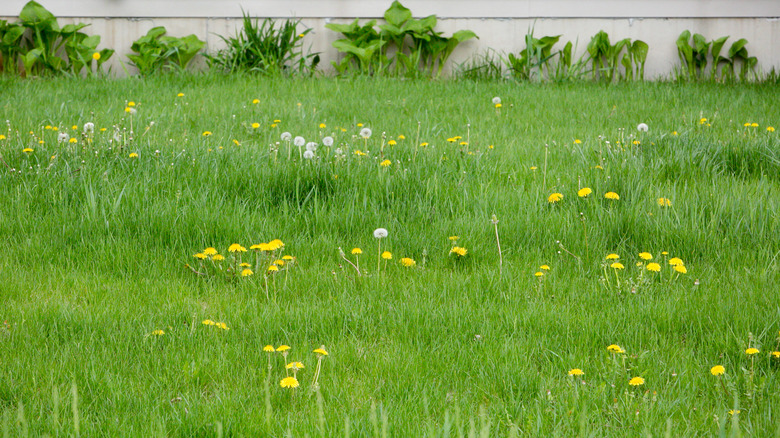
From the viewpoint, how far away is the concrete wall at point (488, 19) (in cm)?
873

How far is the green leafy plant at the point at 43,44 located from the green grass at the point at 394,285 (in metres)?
3.35

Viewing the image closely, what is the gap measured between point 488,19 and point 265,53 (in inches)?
119

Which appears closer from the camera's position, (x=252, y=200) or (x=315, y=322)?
(x=315, y=322)

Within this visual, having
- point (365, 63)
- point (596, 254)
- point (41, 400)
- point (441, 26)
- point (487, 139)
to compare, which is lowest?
point (41, 400)

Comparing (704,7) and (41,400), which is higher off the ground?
(704,7)

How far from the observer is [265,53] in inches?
330

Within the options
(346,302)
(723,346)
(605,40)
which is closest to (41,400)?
(346,302)

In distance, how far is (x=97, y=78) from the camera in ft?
26.2

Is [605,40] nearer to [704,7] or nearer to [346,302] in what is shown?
[704,7]

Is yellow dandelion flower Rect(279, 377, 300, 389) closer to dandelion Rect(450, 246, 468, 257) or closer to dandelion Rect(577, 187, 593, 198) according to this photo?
dandelion Rect(450, 246, 468, 257)

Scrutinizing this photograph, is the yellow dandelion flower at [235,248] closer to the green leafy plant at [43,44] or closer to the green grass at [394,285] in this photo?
the green grass at [394,285]

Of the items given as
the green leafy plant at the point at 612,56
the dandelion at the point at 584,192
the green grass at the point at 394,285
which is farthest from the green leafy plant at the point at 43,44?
the dandelion at the point at 584,192

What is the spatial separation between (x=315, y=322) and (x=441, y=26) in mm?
7242

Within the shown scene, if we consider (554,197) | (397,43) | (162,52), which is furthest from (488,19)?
(554,197)
